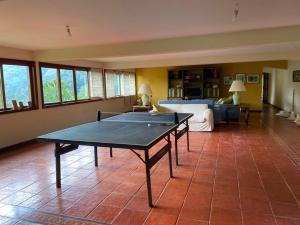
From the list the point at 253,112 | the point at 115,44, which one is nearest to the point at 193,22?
the point at 115,44

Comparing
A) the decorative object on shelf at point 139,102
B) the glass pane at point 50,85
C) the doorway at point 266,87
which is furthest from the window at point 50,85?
the doorway at point 266,87

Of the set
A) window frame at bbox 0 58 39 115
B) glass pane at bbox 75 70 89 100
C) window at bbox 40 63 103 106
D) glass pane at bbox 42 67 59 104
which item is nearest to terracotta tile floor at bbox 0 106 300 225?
window frame at bbox 0 58 39 115

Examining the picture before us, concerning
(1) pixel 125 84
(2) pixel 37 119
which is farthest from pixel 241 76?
(2) pixel 37 119

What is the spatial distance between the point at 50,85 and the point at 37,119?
103 centimetres

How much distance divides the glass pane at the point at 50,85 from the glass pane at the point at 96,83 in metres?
1.63

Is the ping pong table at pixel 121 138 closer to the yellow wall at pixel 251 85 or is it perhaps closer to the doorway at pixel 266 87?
the yellow wall at pixel 251 85

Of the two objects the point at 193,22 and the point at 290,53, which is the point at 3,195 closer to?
the point at 193,22

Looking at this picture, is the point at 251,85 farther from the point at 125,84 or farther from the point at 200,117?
the point at 125,84

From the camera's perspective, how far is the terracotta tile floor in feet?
7.61

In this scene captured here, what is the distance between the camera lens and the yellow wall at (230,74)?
9711 mm

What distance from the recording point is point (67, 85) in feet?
21.7

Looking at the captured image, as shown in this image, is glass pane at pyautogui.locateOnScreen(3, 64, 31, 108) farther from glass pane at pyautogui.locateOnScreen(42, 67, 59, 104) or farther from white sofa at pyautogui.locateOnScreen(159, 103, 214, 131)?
white sofa at pyautogui.locateOnScreen(159, 103, 214, 131)

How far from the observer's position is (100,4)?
2453 millimetres

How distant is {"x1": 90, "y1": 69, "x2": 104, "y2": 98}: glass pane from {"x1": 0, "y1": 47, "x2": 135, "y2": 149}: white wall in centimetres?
27
